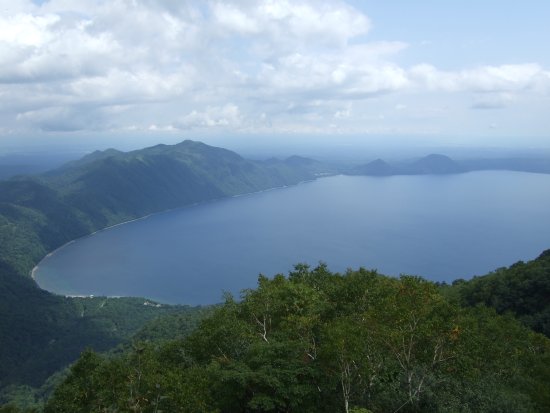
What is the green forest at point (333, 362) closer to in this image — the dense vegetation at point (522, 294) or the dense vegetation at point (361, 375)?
the dense vegetation at point (361, 375)

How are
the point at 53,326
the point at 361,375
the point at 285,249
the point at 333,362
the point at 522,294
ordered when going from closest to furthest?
the point at 333,362 → the point at 361,375 → the point at 522,294 → the point at 53,326 → the point at 285,249

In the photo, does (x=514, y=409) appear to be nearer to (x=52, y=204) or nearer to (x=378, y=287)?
(x=378, y=287)

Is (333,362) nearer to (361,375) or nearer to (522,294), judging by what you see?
(361,375)

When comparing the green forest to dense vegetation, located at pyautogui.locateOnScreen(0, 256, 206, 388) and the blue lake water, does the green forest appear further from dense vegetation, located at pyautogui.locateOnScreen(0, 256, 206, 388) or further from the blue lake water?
the blue lake water

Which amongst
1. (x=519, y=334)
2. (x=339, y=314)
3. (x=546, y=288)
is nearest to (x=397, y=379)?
(x=339, y=314)

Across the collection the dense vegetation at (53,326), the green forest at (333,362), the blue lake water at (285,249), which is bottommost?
the dense vegetation at (53,326)

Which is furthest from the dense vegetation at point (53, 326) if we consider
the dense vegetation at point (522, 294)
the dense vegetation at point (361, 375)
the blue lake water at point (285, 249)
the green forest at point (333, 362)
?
the dense vegetation at point (361, 375)

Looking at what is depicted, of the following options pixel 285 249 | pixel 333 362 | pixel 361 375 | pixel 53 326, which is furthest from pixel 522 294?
pixel 285 249

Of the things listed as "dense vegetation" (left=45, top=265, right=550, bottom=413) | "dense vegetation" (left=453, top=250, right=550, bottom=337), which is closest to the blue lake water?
"dense vegetation" (left=453, top=250, right=550, bottom=337)
